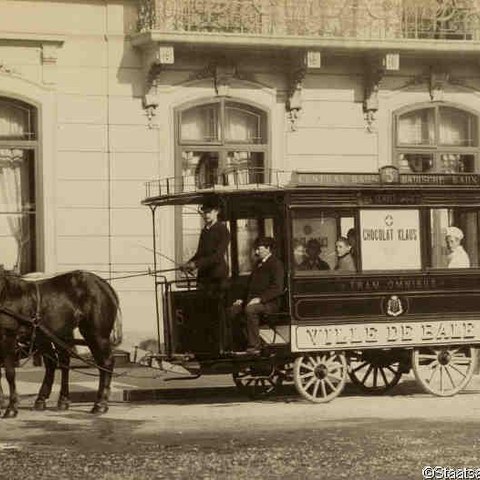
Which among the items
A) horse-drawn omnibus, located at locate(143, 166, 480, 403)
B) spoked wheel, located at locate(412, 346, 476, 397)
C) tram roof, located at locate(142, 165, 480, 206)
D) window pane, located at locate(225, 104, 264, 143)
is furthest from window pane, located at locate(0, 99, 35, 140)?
spoked wheel, located at locate(412, 346, 476, 397)

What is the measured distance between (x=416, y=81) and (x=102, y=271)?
569 centimetres

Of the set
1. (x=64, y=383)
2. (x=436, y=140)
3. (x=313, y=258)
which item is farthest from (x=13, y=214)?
(x=313, y=258)

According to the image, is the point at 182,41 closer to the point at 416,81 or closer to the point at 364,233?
the point at 416,81

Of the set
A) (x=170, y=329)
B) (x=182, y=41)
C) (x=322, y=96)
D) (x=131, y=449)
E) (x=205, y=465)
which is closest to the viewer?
(x=205, y=465)

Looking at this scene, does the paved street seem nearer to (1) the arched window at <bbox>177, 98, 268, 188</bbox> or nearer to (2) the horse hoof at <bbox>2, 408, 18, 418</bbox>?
(2) the horse hoof at <bbox>2, 408, 18, 418</bbox>

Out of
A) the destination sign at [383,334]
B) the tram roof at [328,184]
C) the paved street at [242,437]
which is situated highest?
the tram roof at [328,184]

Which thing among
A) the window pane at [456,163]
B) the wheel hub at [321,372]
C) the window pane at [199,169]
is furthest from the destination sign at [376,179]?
the window pane at [456,163]

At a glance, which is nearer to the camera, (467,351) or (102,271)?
(467,351)

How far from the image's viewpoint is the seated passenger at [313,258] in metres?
15.4

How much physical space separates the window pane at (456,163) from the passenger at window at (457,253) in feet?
20.8

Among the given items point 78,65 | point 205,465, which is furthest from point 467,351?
point 78,65

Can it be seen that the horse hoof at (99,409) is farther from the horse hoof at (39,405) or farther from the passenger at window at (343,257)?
the passenger at window at (343,257)

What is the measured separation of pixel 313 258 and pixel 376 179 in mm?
1154

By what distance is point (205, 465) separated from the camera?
10617 mm
